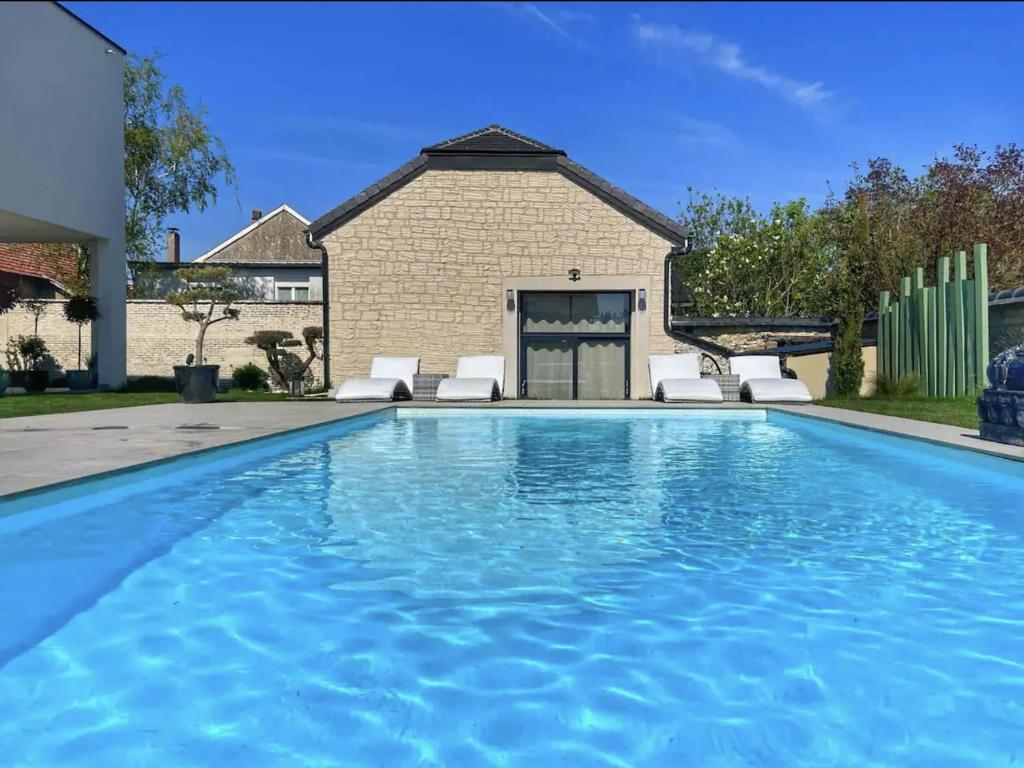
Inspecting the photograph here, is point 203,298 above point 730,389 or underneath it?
above

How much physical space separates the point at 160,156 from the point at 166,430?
19.3 m

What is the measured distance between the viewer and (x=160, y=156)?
24.5m

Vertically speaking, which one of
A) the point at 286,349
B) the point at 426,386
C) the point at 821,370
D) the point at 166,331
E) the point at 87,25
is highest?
the point at 87,25

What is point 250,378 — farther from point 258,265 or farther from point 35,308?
point 258,265

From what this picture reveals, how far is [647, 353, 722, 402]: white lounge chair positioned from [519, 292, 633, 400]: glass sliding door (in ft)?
3.71

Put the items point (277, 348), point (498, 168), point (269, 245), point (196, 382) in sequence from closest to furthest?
point (196, 382) < point (498, 168) < point (277, 348) < point (269, 245)

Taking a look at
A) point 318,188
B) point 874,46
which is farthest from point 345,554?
point 318,188

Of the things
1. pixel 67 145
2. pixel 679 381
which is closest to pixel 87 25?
pixel 67 145

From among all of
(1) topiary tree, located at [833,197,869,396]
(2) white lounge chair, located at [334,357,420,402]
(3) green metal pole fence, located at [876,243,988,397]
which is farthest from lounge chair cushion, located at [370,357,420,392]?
(3) green metal pole fence, located at [876,243,988,397]

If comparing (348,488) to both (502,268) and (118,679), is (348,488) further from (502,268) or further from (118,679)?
(502,268)

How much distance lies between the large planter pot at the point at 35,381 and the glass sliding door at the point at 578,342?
1188 centimetres

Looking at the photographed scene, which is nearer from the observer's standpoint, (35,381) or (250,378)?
(35,381)

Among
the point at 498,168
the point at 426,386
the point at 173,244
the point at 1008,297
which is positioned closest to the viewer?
the point at 1008,297

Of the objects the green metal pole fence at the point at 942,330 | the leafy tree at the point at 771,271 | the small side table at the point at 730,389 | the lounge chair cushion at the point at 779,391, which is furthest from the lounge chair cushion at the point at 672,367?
the leafy tree at the point at 771,271
